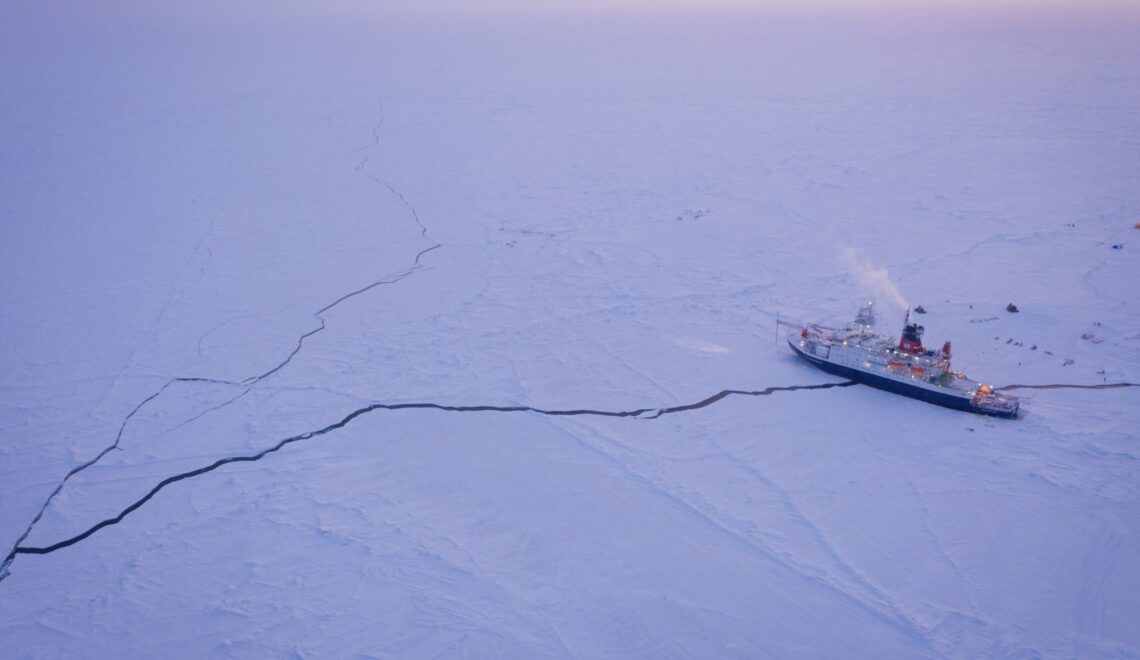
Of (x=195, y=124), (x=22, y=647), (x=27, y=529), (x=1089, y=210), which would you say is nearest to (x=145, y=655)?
(x=22, y=647)

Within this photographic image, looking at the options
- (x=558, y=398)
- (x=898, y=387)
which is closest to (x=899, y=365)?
(x=898, y=387)

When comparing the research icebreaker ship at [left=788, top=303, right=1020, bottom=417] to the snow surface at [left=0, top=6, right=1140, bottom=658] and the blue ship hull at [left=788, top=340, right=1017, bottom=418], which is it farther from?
the snow surface at [left=0, top=6, right=1140, bottom=658]

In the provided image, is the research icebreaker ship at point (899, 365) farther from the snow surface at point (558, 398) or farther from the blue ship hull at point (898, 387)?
the snow surface at point (558, 398)

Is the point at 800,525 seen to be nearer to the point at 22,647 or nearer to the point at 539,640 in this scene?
the point at 539,640

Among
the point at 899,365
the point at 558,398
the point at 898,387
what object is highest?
the point at 899,365

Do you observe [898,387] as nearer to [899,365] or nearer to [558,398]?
[899,365]

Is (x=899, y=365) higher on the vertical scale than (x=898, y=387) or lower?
higher
